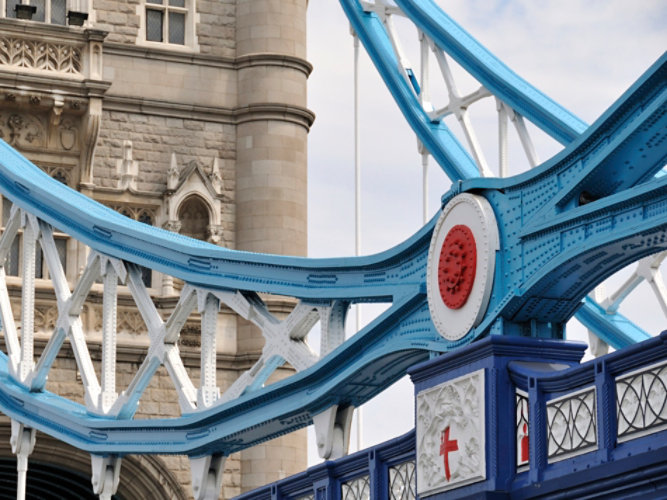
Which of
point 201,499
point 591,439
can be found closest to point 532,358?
point 591,439

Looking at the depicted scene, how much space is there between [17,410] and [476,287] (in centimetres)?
744

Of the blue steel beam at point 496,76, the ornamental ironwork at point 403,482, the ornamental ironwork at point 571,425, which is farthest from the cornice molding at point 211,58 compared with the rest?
the ornamental ironwork at point 571,425

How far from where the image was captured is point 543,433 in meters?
10.0

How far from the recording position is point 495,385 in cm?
1062

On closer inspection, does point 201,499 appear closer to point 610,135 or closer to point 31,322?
point 31,322

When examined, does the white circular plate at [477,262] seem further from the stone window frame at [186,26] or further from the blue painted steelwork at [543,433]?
the stone window frame at [186,26]

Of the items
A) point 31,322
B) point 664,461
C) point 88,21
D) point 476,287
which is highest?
point 88,21

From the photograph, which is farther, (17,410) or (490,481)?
(17,410)

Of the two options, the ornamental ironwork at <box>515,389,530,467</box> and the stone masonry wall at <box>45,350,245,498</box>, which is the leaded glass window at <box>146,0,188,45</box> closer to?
the stone masonry wall at <box>45,350,245,498</box>

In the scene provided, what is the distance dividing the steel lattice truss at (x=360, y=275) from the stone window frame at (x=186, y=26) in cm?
551

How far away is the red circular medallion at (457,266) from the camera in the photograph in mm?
11586

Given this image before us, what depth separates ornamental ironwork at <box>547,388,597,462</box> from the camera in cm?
957

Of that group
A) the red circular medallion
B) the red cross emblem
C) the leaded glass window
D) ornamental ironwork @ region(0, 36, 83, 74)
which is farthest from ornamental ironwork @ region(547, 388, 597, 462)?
the leaded glass window

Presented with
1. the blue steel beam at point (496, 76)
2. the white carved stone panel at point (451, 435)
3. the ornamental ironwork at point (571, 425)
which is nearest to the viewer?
the ornamental ironwork at point (571, 425)
